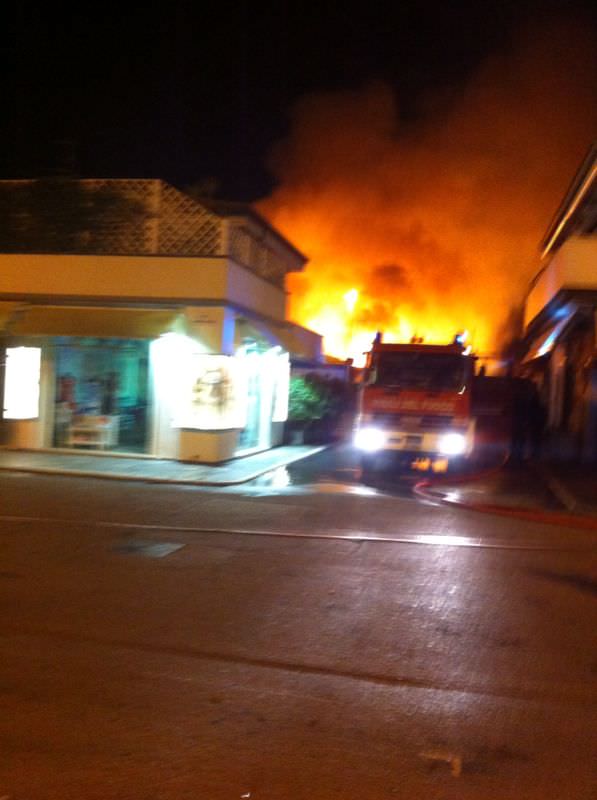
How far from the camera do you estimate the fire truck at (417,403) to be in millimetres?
17438

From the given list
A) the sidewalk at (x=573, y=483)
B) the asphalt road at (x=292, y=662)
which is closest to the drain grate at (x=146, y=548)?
the asphalt road at (x=292, y=662)

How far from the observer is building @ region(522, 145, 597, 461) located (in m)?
16.8

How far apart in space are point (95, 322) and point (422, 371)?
23.0 ft

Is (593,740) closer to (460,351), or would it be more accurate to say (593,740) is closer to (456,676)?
(456,676)

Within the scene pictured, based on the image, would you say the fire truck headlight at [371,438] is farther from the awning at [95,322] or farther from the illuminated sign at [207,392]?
the awning at [95,322]

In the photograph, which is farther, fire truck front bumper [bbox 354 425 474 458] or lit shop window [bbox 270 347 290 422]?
lit shop window [bbox 270 347 290 422]

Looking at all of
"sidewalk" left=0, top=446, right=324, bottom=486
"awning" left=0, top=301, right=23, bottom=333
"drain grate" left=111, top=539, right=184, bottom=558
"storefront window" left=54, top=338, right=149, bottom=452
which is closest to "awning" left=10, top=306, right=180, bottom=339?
"awning" left=0, top=301, right=23, bottom=333

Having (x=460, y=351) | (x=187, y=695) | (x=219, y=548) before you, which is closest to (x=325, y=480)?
(x=460, y=351)

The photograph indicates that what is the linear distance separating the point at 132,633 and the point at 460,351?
42.2 ft

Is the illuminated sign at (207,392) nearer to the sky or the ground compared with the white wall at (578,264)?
nearer to the ground

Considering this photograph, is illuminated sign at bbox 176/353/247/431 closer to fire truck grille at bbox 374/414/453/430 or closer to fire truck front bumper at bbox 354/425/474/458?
fire truck front bumper at bbox 354/425/474/458

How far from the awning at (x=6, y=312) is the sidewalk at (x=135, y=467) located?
9.10 feet

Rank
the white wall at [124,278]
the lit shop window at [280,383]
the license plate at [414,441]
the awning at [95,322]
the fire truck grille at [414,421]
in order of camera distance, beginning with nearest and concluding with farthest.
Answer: the awning at [95,322] < the white wall at [124,278] < the fire truck grille at [414,421] < the license plate at [414,441] < the lit shop window at [280,383]

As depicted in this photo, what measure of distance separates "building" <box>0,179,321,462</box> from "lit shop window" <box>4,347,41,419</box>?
2 cm
